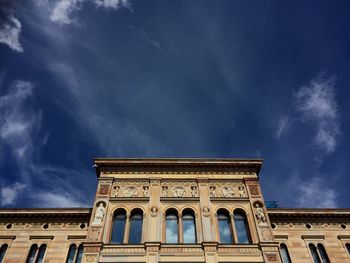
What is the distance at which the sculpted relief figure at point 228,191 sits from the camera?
859 inches

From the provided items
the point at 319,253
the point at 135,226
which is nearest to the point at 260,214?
the point at 319,253

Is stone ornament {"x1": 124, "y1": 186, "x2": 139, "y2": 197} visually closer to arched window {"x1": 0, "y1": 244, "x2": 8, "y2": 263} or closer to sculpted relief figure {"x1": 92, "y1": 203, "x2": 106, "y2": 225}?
sculpted relief figure {"x1": 92, "y1": 203, "x2": 106, "y2": 225}

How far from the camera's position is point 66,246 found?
2081cm

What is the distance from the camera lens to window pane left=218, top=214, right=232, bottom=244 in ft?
64.8

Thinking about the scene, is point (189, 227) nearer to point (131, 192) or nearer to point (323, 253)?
point (131, 192)

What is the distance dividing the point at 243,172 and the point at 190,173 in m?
4.05

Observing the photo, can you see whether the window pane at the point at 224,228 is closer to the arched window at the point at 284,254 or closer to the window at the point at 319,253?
the arched window at the point at 284,254

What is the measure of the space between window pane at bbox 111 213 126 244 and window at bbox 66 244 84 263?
292 cm

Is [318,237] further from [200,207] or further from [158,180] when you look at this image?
[158,180]

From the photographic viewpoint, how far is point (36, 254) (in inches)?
802

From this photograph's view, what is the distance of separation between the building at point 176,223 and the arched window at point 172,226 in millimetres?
64

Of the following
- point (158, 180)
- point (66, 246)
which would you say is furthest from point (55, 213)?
point (158, 180)

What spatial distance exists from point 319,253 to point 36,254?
19080 millimetres

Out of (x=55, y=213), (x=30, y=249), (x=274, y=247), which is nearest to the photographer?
(x=274, y=247)
